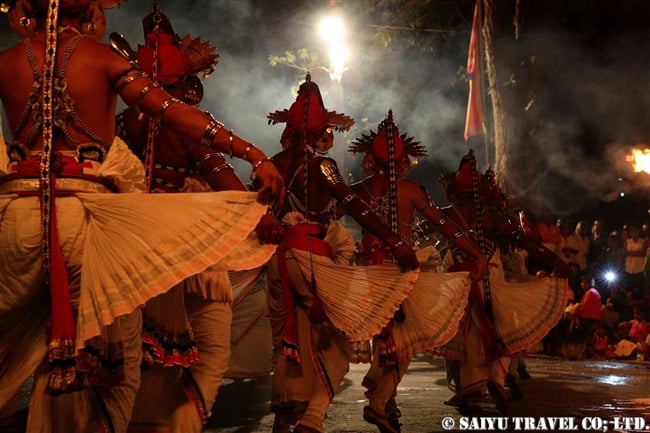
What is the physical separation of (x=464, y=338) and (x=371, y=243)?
137 cm

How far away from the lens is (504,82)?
1819cm

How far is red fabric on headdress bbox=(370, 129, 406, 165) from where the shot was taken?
6.85 m

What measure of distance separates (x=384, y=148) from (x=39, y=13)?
3.85 m

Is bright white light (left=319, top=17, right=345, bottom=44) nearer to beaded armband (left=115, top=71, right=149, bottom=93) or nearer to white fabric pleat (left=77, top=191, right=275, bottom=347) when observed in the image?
beaded armband (left=115, top=71, right=149, bottom=93)

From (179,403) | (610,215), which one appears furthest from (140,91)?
(610,215)

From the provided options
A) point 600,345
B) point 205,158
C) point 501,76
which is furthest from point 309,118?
point 501,76

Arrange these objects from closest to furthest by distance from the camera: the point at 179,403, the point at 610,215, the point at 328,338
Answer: the point at 179,403
the point at 328,338
the point at 610,215

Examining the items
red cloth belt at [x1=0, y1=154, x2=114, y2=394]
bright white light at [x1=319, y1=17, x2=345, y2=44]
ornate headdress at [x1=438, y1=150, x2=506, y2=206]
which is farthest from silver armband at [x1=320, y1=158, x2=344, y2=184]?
bright white light at [x1=319, y1=17, x2=345, y2=44]

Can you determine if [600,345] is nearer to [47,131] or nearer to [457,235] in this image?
[457,235]

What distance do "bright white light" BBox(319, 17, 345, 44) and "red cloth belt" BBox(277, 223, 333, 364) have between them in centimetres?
1990

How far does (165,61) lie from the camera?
488 cm

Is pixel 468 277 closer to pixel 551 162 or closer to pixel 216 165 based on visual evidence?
pixel 216 165

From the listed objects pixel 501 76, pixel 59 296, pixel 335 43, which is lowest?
pixel 59 296

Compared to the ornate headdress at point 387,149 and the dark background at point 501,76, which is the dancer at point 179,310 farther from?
the dark background at point 501,76
